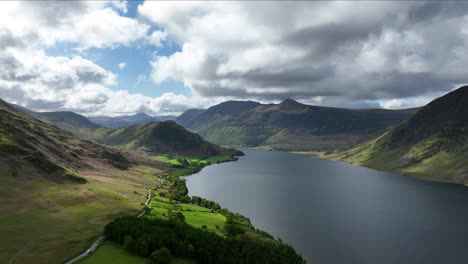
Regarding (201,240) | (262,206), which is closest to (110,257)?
(201,240)

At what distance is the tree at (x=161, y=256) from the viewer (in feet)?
265

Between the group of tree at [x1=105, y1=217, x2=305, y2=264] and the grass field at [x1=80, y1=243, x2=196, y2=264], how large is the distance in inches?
81.8

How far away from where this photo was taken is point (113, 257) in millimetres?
81250

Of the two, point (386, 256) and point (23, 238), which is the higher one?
point (23, 238)

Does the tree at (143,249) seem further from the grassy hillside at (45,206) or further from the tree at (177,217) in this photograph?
the tree at (177,217)

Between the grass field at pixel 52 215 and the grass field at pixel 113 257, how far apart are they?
5395 mm

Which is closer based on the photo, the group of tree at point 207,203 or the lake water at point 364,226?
the lake water at point 364,226

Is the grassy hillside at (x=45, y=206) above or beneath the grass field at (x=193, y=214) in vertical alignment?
above

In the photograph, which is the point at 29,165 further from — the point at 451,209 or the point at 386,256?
the point at 451,209

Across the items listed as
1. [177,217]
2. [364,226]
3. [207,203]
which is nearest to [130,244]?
[177,217]

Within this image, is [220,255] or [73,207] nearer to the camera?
[220,255]

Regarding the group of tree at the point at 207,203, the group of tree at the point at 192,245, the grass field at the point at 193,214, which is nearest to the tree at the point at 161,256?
the group of tree at the point at 192,245

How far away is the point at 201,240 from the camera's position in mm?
93875

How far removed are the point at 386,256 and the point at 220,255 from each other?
56.7 m
